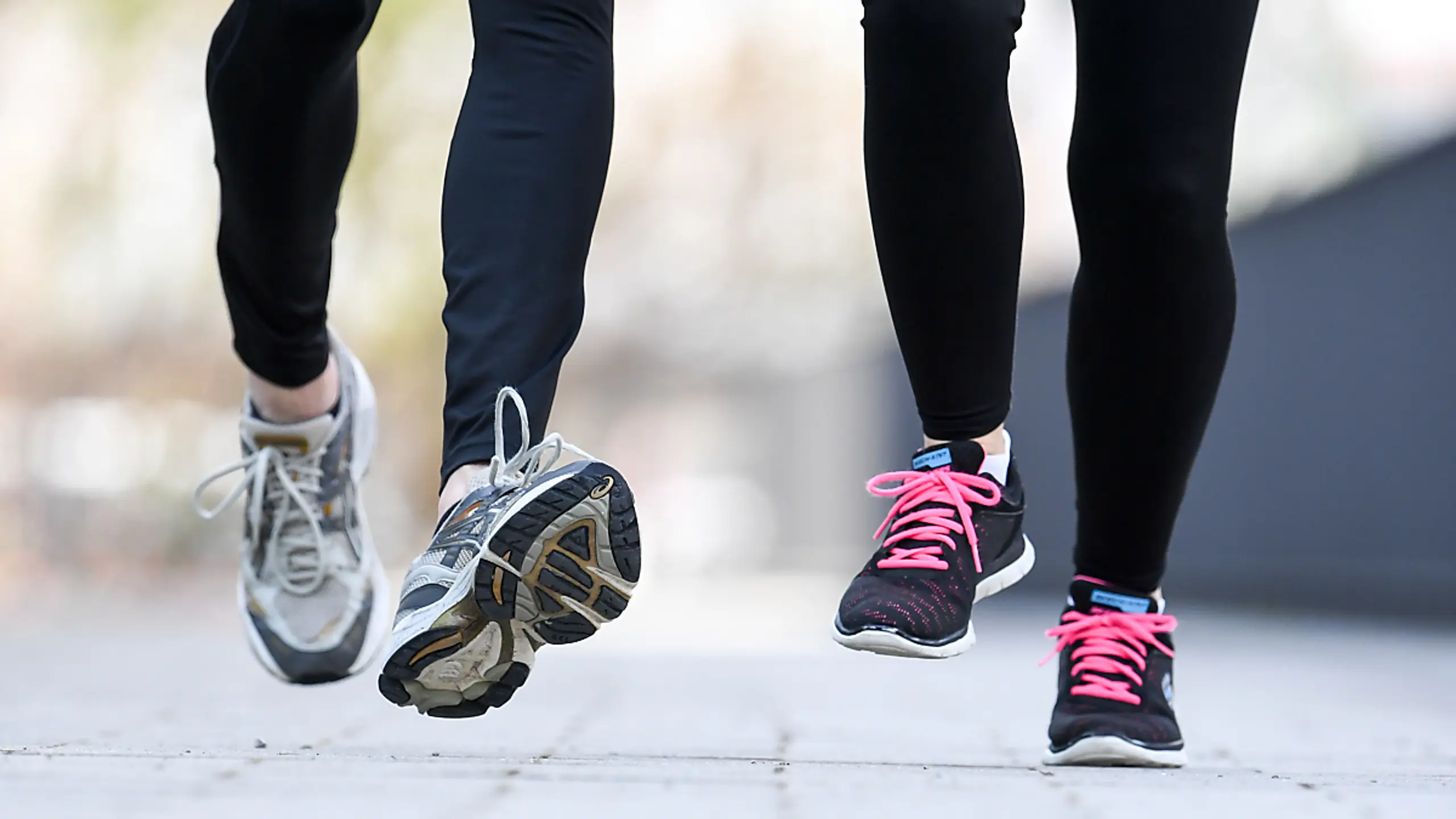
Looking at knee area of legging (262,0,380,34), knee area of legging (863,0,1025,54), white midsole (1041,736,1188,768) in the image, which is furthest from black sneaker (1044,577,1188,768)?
knee area of legging (262,0,380,34)

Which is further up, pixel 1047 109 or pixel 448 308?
pixel 1047 109

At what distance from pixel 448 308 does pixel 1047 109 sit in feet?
19.2

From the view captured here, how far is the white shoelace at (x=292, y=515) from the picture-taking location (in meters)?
2.27

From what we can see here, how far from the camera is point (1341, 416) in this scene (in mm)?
4957

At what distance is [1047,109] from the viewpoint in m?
6.87

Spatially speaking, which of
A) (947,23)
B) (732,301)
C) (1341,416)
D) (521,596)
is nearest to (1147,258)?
(947,23)

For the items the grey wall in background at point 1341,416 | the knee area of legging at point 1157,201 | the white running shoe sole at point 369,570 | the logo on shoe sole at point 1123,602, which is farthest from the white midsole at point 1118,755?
the grey wall in background at point 1341,416

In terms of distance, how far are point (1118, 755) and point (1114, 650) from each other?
0.13 m

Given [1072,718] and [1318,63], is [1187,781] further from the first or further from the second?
[1318,63]

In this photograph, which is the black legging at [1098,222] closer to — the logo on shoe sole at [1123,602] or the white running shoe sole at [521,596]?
the logo on shoe sole at [1123,602]

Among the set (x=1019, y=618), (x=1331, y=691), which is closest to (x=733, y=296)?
(x=1019, y=618)

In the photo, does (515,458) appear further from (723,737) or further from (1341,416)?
(1341,416)

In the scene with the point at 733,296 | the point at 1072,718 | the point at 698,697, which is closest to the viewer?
the point at 1072,718

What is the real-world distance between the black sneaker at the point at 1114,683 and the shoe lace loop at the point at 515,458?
673 mm
